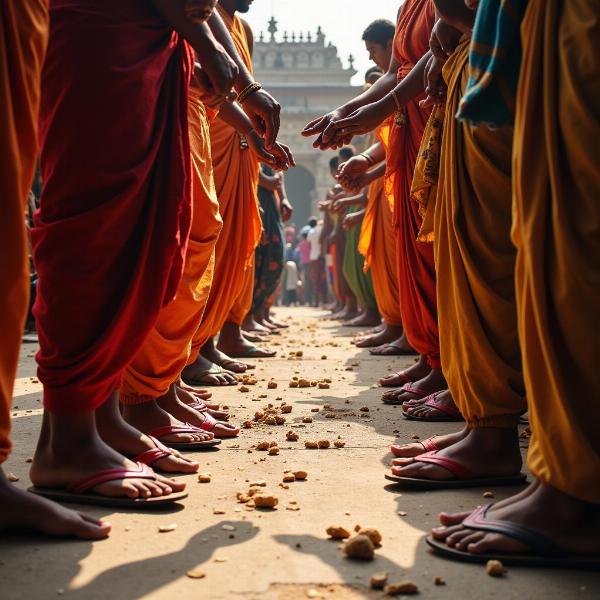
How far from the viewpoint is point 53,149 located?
8.88 feet

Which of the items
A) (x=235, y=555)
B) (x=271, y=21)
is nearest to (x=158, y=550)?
(x=235, y=555)

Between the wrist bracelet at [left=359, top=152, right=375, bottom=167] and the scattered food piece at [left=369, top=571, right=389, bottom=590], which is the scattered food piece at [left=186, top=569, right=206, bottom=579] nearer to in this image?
the scattered food piece at [left=369, top=571, right=389, bottom=590]

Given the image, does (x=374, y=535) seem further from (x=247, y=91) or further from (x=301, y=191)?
(x=301, y=191)

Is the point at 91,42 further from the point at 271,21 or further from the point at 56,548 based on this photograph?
the point at 271,21

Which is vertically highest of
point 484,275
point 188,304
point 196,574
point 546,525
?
point 484,275

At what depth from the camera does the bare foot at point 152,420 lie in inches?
Answer: 133

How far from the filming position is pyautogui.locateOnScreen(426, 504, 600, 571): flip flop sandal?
Answer: 2.05 metres

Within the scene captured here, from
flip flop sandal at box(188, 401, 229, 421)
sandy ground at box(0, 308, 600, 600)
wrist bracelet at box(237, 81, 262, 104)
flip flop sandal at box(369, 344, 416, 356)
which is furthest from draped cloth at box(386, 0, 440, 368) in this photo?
flip flop sandal at box(369, 344, 416, 356)

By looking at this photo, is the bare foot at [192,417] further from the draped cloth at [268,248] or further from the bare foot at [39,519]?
the draped cloth at [268,248]

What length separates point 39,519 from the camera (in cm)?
225

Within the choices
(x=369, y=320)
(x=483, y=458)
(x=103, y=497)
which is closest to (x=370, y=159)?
(x=483, y=458)

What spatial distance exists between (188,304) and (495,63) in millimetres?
1760

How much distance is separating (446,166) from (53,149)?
1267 mm

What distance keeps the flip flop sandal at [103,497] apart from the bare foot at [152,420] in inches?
28.5
